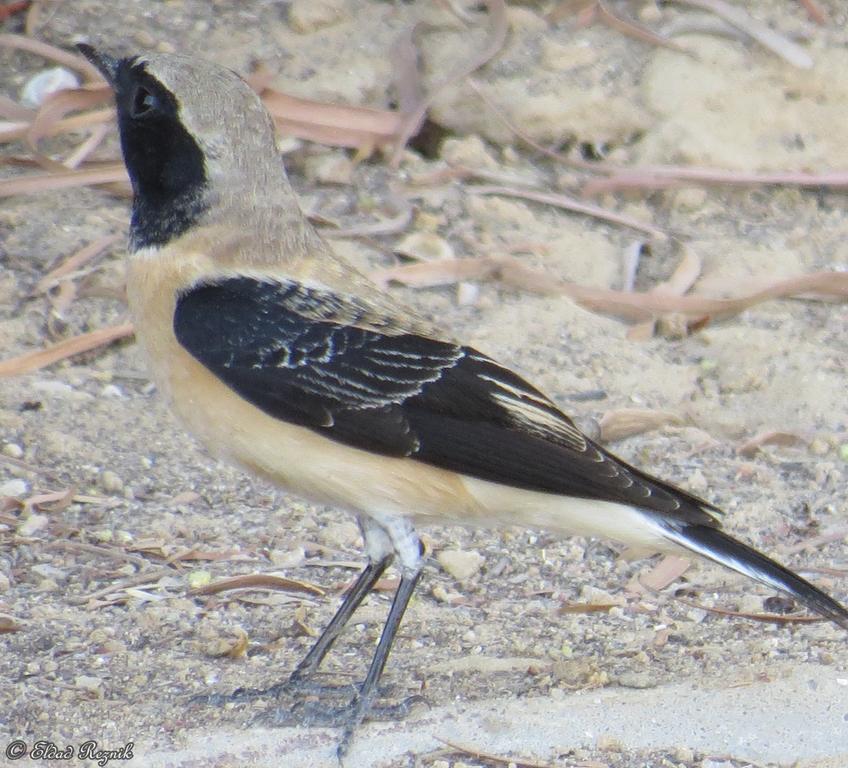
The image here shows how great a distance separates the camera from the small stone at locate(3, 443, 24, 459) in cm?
673

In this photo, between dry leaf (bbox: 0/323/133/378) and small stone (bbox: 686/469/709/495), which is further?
dry leaf (bbox: 0/323/133/378)

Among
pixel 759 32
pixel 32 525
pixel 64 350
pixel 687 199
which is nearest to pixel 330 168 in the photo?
pixel 687 199

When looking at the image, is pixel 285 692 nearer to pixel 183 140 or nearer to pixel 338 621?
pixel 338 621

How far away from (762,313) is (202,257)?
12.0 feet

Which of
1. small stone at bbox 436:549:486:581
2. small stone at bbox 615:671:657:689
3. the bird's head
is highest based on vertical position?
the bird's head

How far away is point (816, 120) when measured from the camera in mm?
9273

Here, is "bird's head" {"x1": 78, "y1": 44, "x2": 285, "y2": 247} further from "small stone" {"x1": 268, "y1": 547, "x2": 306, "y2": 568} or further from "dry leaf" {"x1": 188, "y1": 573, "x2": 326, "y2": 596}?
"small stone" {"x1": 268, "y1": 547, "x2": 306, "y2": 568}

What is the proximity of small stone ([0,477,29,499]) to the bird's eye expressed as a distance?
1.68 metres

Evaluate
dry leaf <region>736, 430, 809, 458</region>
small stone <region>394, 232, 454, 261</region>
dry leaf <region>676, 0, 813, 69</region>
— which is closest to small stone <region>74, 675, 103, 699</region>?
dry leaf <region>736, 430, 809, 458</region>

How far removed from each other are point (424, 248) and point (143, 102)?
9.87ft

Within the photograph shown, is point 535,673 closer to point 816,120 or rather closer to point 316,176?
point 316,176

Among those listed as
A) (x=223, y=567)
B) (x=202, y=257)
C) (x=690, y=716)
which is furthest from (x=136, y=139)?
(x=690, y=716)

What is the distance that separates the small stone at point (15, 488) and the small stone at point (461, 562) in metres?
1.65

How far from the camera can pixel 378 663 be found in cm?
535
